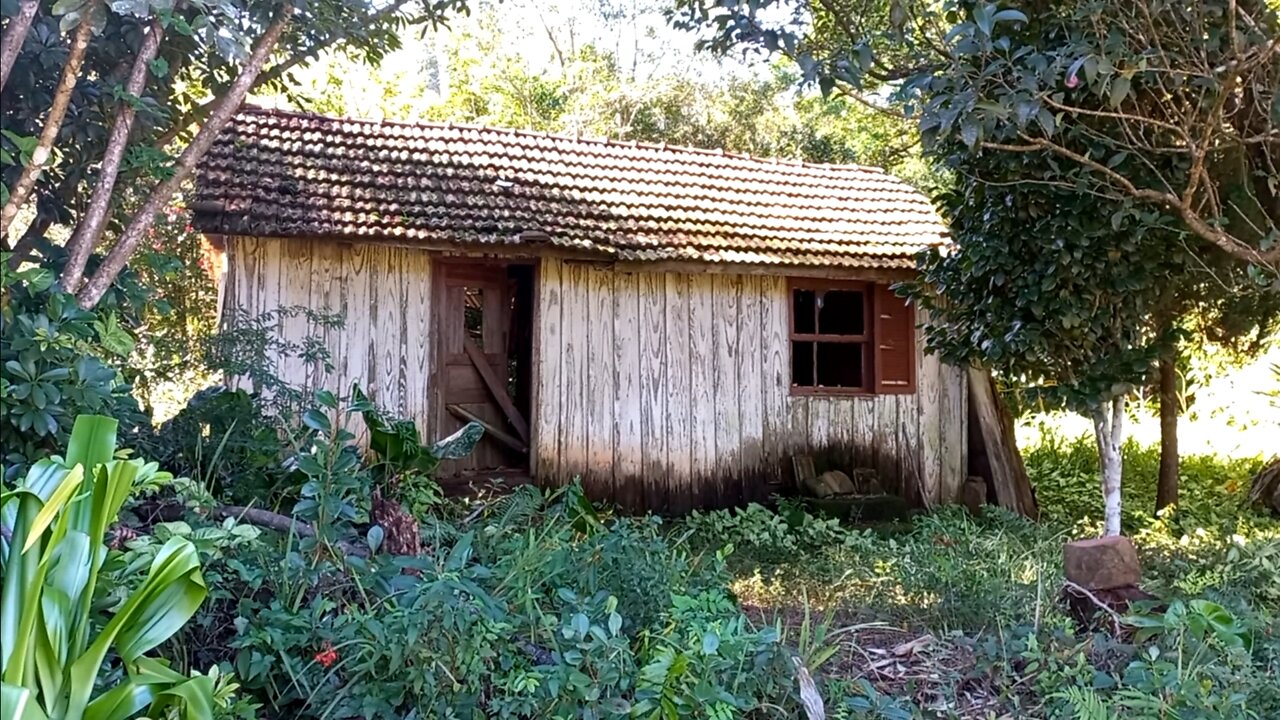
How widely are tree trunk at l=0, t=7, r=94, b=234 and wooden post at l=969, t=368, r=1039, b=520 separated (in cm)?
766

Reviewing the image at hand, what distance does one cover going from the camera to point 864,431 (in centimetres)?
865

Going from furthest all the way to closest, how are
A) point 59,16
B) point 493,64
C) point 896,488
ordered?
point 493,64, point 896,488, point 59,16

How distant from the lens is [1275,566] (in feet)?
13.7

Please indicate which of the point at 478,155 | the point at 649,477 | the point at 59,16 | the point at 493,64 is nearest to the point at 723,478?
the point at 649,477

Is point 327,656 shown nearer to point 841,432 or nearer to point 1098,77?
point 1098,77

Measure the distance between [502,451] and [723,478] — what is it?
2.08 meters

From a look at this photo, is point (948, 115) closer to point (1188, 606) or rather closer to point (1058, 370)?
point (1188, 606)

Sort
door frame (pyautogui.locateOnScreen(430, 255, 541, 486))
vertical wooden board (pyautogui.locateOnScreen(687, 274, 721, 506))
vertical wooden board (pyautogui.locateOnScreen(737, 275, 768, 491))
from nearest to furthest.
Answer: door frame (pyautogui.locateOnScreen(430, 255, 541, 486)) < vertical wooden board (pyautogui.locateOnScreen(687, 274, 721, 506)) < vertical wooden board (pyautogui.locateOnScreen(737, 275, 768, 491))

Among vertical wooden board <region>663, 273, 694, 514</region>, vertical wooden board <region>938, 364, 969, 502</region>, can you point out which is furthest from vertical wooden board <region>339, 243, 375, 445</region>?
vertical wooden board <region>938, 364, 969, 502</region>

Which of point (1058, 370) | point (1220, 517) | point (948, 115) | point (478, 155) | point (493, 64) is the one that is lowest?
point (1220, 517)

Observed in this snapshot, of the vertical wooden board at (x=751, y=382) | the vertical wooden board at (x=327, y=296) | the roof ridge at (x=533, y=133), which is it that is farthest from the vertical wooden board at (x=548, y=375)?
the roof ridge at (x=533, y=133)

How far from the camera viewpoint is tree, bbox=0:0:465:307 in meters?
2.87

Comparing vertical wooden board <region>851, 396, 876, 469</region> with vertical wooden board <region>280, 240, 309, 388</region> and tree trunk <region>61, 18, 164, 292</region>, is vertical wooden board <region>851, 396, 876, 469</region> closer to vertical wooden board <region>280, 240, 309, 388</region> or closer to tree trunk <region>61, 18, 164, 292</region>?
vertical wooden board <region>280, 240, 309, 388</region>

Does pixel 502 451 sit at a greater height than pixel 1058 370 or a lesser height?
lesser
